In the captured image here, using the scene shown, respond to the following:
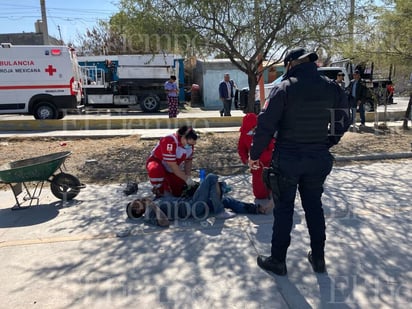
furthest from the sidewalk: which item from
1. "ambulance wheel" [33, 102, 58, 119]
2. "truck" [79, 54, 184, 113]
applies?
"truck" [79, 54, 184, 113]

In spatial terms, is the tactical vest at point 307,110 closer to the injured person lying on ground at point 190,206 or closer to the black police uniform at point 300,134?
the black police uniform at point 300,134

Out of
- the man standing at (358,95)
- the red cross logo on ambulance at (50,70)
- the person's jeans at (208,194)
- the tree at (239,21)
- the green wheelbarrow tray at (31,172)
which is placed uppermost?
the tree at (239,21)

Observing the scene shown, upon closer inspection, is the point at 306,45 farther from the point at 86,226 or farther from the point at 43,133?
the point at 43,133

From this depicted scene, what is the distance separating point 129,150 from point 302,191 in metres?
5.90

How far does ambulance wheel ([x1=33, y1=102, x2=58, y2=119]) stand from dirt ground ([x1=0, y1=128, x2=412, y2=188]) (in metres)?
2.97

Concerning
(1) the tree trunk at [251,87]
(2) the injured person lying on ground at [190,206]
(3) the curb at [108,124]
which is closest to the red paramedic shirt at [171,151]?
(2) the injured person lying on ground at [190,206]

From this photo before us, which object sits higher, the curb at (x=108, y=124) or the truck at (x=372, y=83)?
the truck at (x=372, y=83)

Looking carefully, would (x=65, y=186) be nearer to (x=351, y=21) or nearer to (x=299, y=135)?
(x=299, y=135)

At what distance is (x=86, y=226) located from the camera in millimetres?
4371

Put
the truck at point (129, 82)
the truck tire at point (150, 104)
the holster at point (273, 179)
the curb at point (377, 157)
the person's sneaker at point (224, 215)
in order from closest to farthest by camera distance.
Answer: the holster at point (273, 179) → the person's sneaker at point (224, 215) → the curb at point (377, 157) → the truck at point (129, 82) → the truck tire at point (150, 104)

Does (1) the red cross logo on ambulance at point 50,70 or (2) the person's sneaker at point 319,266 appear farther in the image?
(1) the red cross logo on ambulance at point 50,70

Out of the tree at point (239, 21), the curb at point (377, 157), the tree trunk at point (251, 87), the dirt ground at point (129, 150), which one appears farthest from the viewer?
the tree trunk at point (251, 87)

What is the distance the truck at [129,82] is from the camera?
59.7ft

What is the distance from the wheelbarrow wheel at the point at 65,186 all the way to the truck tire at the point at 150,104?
1369 cm
